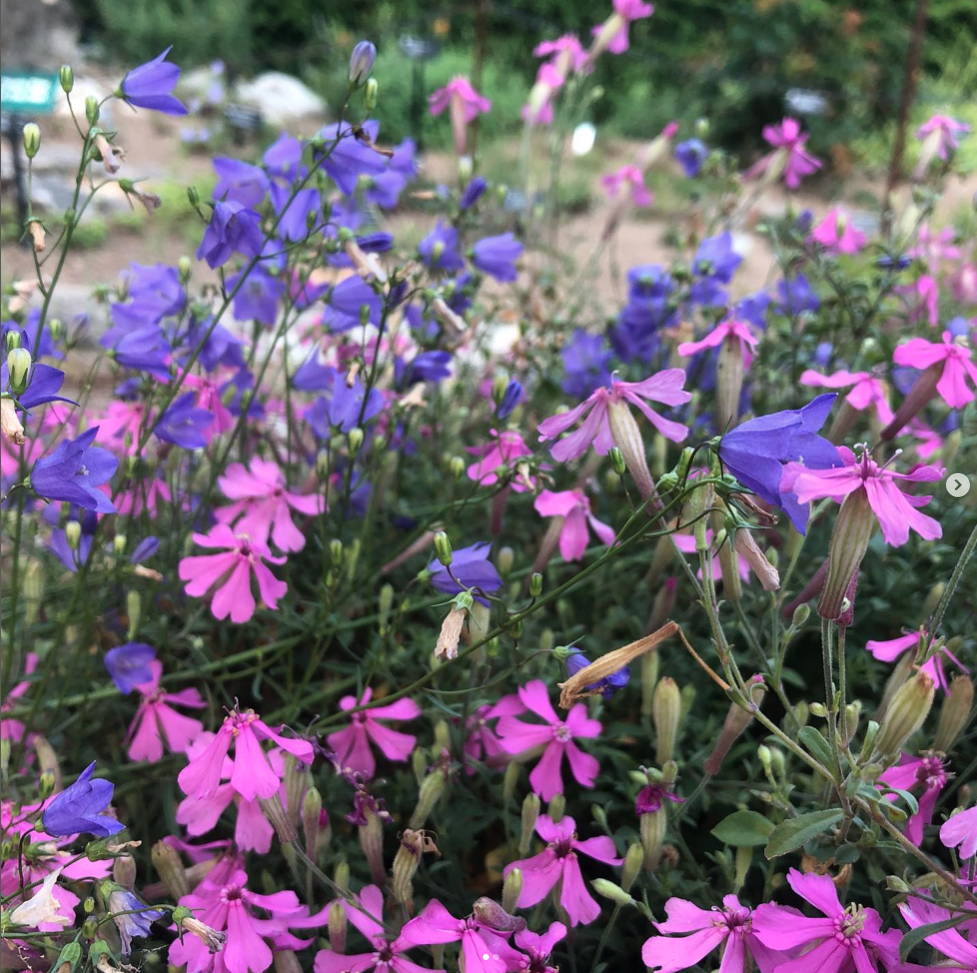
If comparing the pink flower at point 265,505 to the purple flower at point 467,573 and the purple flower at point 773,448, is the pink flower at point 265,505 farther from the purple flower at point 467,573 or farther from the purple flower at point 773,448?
the purple flower at point 773,448

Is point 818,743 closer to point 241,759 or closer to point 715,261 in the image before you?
point 241,759

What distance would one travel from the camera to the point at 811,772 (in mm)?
1137

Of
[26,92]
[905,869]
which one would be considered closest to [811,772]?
[905,869]

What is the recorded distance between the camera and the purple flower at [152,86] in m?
1.04

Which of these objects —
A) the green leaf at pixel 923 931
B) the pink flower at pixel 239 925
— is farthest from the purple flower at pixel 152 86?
the green leaf at pixel 923 931

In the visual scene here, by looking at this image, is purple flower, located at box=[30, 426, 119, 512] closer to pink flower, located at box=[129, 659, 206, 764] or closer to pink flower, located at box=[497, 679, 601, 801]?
pink flower, located at box=[129, 659, 206, 764]

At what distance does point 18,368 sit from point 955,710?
2.82ft

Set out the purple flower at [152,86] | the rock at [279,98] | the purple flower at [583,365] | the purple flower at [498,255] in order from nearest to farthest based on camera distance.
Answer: the purple flower at [152,86], the purple flower at [498,255], the purple flower at [583,365], the rock at [279,98]

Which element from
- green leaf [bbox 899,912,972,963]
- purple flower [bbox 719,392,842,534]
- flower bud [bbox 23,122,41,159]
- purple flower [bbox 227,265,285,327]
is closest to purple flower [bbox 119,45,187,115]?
flower bud [bbox 23,122,41,159]

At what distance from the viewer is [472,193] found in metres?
1.51

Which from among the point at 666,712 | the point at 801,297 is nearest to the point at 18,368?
the point at 666,712

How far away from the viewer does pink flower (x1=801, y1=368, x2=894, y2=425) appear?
3.69ft

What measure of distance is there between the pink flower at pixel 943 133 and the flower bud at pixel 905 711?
130 centimetres

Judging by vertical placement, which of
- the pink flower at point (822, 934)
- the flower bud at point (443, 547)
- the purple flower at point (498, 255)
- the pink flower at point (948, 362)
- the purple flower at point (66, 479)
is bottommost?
the pink flower at point (822, 934)
